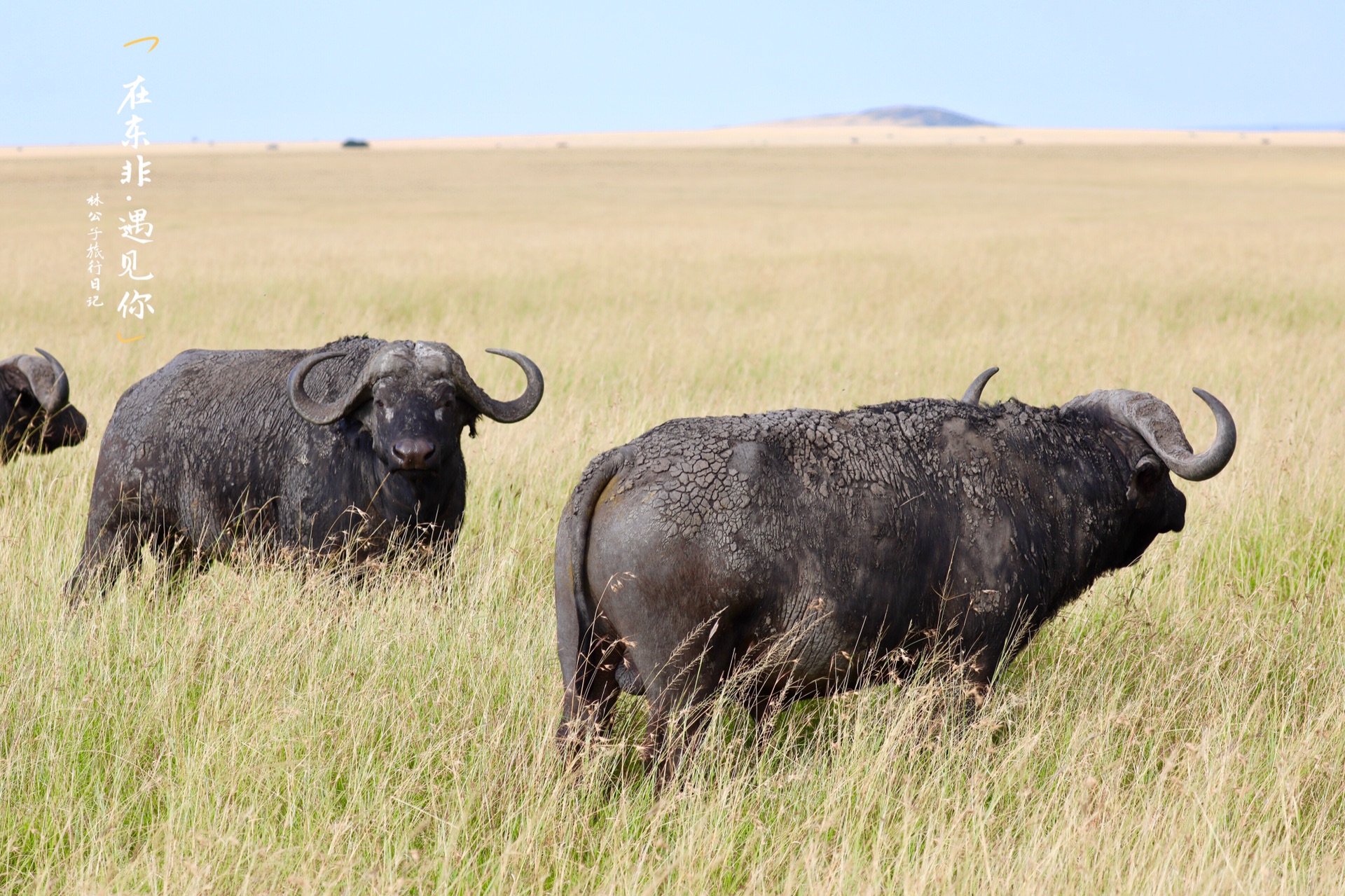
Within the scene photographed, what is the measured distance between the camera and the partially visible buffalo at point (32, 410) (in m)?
7.46

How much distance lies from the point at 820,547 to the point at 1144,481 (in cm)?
152

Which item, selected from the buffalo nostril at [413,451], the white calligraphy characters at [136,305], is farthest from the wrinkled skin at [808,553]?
the white calligraphy characters at [136,305]

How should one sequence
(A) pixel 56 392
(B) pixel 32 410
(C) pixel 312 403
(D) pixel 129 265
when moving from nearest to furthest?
(C) pixel 312 403 < (A) pixel 56 392 < (B) pixel 32 410 < (D) pixel 129 265

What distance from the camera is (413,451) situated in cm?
484

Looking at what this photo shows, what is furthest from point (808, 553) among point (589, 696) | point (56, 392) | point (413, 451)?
point (56, 392)

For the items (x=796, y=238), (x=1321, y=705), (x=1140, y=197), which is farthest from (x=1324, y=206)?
(x=1321, y=705)

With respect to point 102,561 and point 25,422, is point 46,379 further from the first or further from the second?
point 102,561

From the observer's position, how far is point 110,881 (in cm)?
319

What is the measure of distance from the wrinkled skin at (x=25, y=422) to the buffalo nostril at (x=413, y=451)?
3.92m

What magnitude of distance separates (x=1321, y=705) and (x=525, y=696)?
321 centimetres

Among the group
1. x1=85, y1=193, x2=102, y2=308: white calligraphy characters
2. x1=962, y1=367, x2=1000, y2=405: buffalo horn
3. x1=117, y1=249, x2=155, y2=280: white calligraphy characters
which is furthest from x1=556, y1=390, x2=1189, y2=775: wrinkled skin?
x1=117, y1=249, x2=155, y2=280: white calligraphy characters

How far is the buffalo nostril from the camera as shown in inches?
191

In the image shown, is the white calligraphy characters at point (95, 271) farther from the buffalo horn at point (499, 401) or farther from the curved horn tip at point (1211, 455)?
the curved horn tip at point (1211, 455)

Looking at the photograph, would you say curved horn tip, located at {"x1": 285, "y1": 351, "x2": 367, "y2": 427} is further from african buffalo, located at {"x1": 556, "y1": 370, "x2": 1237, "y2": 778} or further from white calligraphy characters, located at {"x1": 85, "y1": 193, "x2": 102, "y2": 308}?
white calligraphy characters, located at {"x1": 85, "y1": 193, "x2": 102, "y2": 308}
